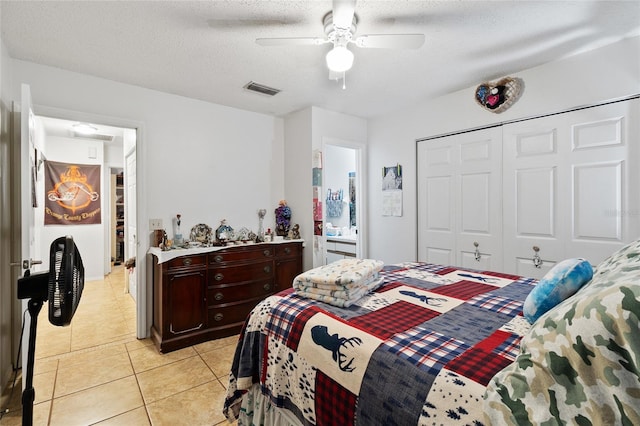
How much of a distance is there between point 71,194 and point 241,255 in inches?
151

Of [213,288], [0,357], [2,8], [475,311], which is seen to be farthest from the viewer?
[213,288]

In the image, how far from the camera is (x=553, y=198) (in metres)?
2.51

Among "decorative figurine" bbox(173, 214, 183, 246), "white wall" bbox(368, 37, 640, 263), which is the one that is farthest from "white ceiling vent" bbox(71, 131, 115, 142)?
"white wall" bbox(368, 37, 640, 263)

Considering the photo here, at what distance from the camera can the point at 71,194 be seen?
488 cm

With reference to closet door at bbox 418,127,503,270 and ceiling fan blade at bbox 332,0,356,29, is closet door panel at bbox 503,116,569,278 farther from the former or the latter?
ceiling fan blade at bbox 332,0,356,29

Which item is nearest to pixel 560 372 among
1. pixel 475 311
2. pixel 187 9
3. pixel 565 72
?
pixel 475 311

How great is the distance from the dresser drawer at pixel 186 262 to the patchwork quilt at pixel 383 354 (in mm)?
1549

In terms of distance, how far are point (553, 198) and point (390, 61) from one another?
180 centimetres

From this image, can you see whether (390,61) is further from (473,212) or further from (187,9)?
(473,212)

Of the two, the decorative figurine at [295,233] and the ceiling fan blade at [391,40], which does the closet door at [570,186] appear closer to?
the ceiling fan blade at [391,40]

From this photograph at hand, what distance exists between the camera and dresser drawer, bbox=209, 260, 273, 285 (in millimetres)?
2926

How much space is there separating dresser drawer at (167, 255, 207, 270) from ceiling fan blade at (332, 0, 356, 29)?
7.40ft

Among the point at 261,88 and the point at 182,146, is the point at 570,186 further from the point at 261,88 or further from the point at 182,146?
the point at 182,146

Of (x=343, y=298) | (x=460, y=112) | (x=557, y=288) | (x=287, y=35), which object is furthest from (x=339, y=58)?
(x=460, y=112)
